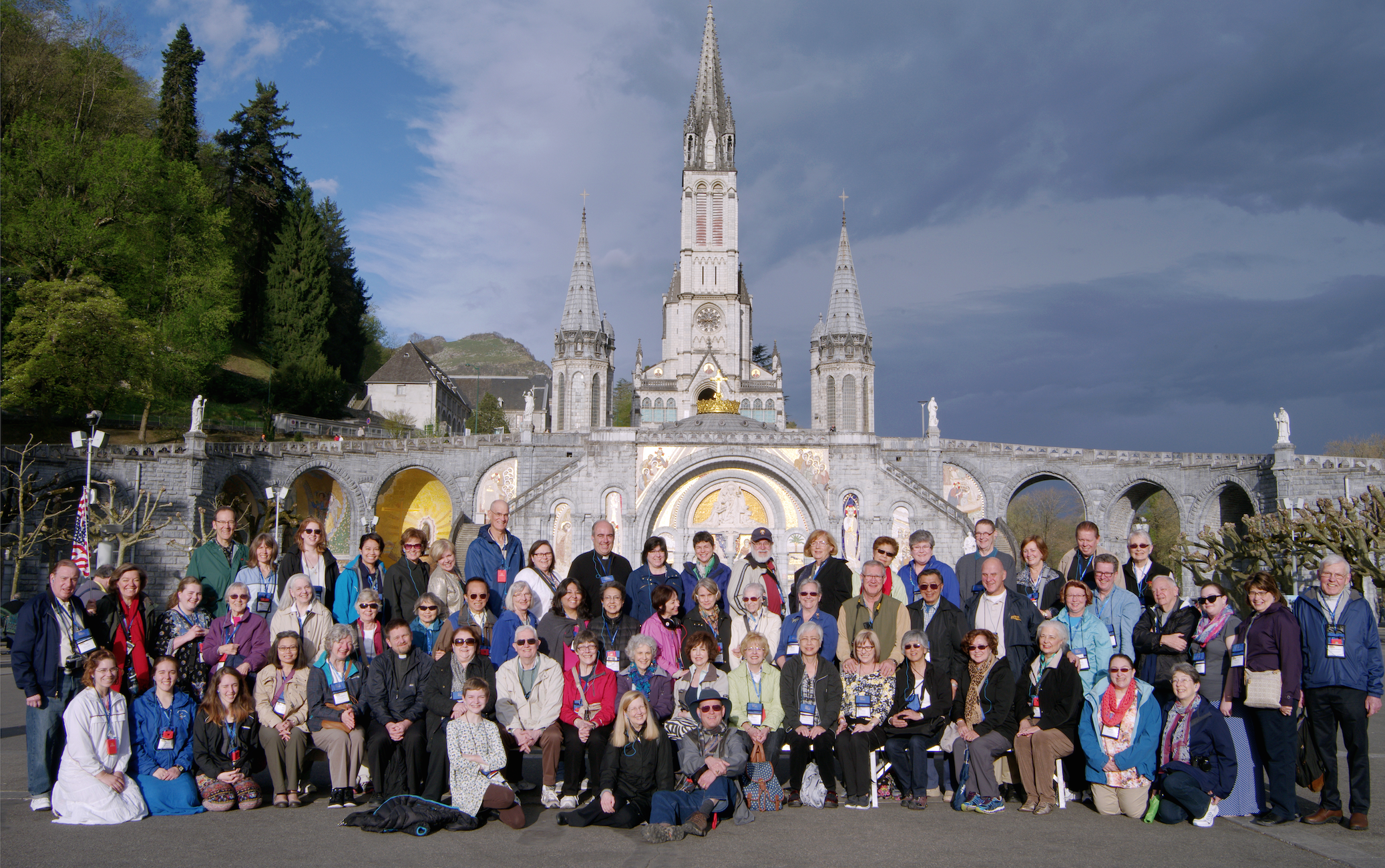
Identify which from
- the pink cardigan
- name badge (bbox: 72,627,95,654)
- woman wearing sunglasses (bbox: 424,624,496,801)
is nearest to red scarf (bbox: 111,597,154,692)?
name badge (bbox: 72,627,95,654)

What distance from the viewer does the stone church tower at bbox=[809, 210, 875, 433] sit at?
42.9 metres

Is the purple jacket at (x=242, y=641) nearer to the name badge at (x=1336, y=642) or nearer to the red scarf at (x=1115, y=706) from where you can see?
the red scarf at (x=1115, y=706)

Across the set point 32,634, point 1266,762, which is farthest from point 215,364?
point 1266,762

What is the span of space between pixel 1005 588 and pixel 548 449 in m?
27.7

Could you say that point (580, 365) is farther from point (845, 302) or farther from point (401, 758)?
point (401, 758)

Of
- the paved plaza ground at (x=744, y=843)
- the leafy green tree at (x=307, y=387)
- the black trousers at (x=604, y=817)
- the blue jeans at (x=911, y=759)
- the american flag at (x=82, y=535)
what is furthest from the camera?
the leafy green tree at (x=307, y=387)

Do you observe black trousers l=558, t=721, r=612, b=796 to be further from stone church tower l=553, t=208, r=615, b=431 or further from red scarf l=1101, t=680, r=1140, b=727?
stone church tower l=553, t=208, r=615, b=431

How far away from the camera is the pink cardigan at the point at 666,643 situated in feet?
24.6

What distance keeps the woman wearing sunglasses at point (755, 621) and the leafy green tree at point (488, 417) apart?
55.8m

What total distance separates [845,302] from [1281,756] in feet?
128

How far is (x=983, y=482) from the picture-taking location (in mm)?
34875

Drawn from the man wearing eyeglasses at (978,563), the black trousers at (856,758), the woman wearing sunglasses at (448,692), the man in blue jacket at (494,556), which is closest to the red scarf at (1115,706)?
the man wearing eyeglasses at (978,563)

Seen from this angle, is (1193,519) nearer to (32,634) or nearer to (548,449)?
(548,449)

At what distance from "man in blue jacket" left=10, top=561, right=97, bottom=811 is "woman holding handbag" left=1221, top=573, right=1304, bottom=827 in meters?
8.69
